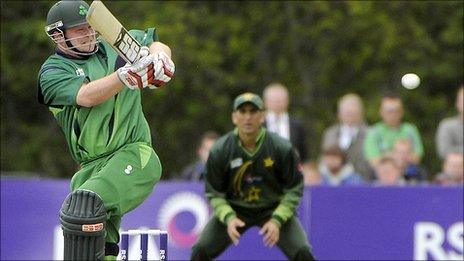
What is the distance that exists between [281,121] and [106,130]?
6508 mm

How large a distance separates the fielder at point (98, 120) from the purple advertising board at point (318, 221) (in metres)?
5.49

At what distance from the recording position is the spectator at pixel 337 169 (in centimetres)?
1428

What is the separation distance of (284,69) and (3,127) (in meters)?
5.00

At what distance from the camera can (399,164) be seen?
14.3m

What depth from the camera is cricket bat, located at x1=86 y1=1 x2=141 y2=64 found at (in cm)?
710

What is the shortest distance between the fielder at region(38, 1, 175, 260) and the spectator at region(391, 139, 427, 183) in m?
6.50

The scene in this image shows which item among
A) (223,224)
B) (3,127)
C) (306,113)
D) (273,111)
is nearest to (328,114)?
(306,113)

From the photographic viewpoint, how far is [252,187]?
1144cm

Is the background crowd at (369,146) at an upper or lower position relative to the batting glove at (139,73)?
lower

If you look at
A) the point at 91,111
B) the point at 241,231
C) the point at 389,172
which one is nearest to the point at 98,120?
the point at 91,111

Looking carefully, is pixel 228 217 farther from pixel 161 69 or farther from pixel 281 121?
pixel 161 69

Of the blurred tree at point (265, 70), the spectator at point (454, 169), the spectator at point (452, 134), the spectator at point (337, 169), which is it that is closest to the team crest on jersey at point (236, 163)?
the spectator at point (337, 169)

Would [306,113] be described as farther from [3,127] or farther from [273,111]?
[273,111]

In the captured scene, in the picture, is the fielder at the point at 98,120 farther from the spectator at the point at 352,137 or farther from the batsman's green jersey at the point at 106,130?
the spectator at the point at 352,137
